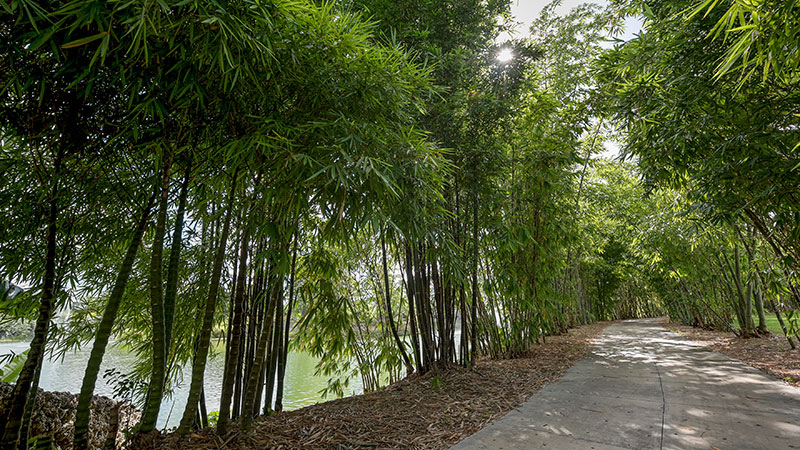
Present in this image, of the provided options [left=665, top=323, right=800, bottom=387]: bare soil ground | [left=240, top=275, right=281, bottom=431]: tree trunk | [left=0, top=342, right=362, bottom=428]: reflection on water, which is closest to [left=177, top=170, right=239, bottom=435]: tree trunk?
[left=240, top=275, right=281, bottom=431]: tree trunk

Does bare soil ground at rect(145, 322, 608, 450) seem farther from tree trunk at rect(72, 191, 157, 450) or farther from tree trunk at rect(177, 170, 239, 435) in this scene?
tree trunk at rect(72, 191, 157, 450)

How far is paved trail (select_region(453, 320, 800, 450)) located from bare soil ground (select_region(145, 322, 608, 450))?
0.55 feet

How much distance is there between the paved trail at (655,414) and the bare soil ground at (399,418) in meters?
0.17

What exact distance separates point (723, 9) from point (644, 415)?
259 cm

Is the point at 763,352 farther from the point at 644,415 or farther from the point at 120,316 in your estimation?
the point at 120,316

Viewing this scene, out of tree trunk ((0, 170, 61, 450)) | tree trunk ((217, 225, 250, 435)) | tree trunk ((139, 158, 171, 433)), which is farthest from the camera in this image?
tree trunk ((217, 225, 250, 435))

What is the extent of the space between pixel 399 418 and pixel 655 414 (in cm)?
164

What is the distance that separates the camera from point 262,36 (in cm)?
130

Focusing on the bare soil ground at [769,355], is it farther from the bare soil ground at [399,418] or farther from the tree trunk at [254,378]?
the tree trunk at [254,378]

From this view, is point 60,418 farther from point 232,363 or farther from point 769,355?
point 769,355

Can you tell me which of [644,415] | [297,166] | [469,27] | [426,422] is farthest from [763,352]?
[297,166]

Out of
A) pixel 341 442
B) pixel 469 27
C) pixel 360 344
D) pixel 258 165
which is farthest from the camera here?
pixel 360 344

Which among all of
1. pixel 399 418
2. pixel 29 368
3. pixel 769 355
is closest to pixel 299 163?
pixel 29 368

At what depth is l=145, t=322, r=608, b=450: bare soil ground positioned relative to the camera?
172cm
